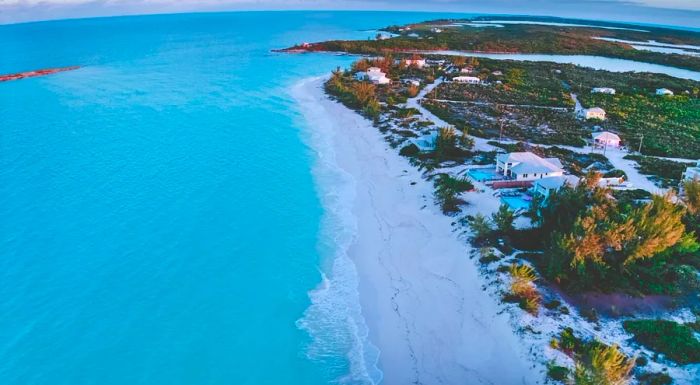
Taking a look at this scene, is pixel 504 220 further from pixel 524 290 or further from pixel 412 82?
pixel 412 82

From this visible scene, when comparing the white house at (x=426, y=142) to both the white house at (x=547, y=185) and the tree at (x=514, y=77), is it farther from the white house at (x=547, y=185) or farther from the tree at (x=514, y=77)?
the tree at (x=514, y=77)

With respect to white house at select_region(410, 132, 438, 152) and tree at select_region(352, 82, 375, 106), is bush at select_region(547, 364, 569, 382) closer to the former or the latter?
white house at select_region(410, 132, 438, 152)

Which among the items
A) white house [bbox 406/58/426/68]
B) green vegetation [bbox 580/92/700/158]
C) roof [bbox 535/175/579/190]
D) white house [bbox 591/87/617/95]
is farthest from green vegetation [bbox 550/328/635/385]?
white house [bbox 406/58/426/68]

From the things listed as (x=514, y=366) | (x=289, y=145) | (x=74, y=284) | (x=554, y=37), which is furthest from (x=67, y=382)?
(x=554, y=37)

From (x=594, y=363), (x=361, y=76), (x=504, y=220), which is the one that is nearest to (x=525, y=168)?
(x=504, y=220)

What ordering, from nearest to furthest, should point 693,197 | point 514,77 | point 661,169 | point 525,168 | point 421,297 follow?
point 421,297 < point 693,197 < point 525,168 < point 661,169 < point 514,77

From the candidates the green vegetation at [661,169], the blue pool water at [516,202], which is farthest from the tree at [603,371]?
the green vegetation at [661,169]
